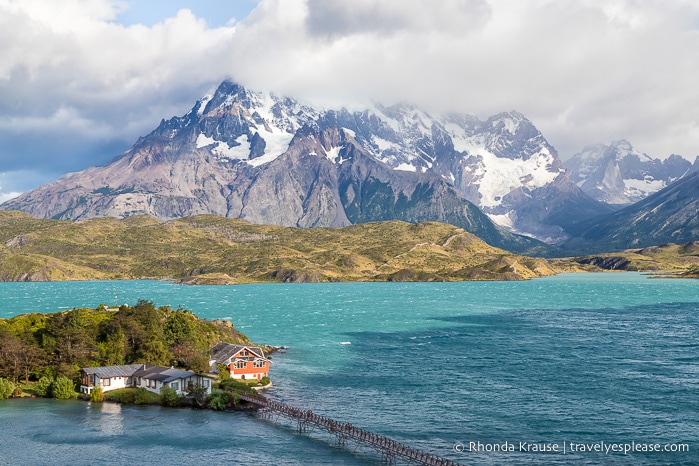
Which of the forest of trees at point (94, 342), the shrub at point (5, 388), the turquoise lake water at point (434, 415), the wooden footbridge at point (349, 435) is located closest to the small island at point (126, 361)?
the forest of trees at point (94, 342)

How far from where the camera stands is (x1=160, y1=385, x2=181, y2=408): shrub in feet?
365

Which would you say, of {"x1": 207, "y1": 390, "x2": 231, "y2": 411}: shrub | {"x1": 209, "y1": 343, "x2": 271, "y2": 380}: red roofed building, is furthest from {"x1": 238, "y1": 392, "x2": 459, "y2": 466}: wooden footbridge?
{"x1": 209, "y1": 343, "x2": 271, "y2": 380}: red roofed building

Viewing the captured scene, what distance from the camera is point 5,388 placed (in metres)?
116

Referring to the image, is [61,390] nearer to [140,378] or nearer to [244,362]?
[140,378]

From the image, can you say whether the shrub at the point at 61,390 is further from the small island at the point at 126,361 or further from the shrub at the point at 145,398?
the shrub at the point at 145,398

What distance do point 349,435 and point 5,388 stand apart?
63.5 metres

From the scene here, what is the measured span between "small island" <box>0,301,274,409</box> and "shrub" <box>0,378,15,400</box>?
0.51ft

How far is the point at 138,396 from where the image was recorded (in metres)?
113

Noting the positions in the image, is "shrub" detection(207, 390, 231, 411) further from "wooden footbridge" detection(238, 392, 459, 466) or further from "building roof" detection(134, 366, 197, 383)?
"building roof" detection(134, 366, 197, 383)

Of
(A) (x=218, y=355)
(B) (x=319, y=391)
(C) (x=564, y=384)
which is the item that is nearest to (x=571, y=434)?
(C) (x=564, y=384)

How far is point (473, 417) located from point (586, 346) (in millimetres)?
75868

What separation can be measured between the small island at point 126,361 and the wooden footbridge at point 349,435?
24.5 feet

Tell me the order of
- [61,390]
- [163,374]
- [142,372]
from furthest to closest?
1. [142,372]
2. [163,374]
3. [61,390]

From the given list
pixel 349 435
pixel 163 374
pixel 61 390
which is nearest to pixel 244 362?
pixel 163 374
